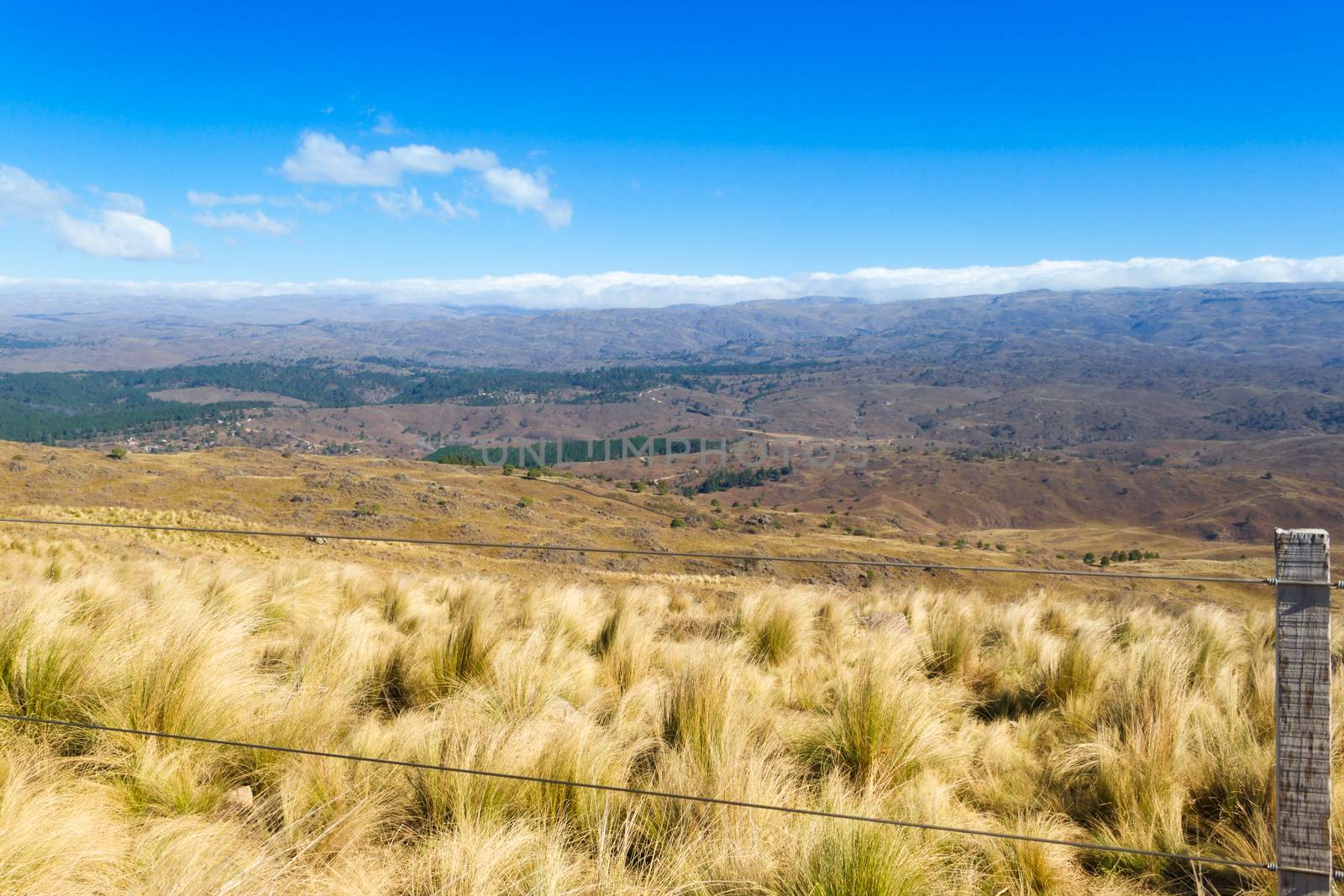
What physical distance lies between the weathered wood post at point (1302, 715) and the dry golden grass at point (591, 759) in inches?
24.6

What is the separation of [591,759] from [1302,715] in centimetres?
280

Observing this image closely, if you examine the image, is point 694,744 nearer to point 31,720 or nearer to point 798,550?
point 31,720

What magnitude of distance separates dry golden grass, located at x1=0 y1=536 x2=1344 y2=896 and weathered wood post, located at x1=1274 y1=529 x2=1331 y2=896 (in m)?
0.62

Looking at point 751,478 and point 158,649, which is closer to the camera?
point 158,649

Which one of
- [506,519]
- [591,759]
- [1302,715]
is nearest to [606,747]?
[591,759]

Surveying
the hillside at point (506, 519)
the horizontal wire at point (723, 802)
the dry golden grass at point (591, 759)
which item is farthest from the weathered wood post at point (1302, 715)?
the hillside at point (506, 519)

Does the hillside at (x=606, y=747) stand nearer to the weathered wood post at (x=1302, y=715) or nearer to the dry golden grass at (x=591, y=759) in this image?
the dry golden grass at (x=591, y=759)

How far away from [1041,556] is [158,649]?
69955 millimetres

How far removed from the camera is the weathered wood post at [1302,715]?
2473 millimetres

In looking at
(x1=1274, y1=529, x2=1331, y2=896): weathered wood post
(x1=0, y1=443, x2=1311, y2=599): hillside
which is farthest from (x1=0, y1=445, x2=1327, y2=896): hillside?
(x1=0, y1=443, x2=1311, y2=599): hillside

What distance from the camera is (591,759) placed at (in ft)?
11.5

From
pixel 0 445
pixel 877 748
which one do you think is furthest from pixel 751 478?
pixel 877 748

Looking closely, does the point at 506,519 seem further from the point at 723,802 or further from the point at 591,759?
the point at 723,802

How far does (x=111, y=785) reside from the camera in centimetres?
331
